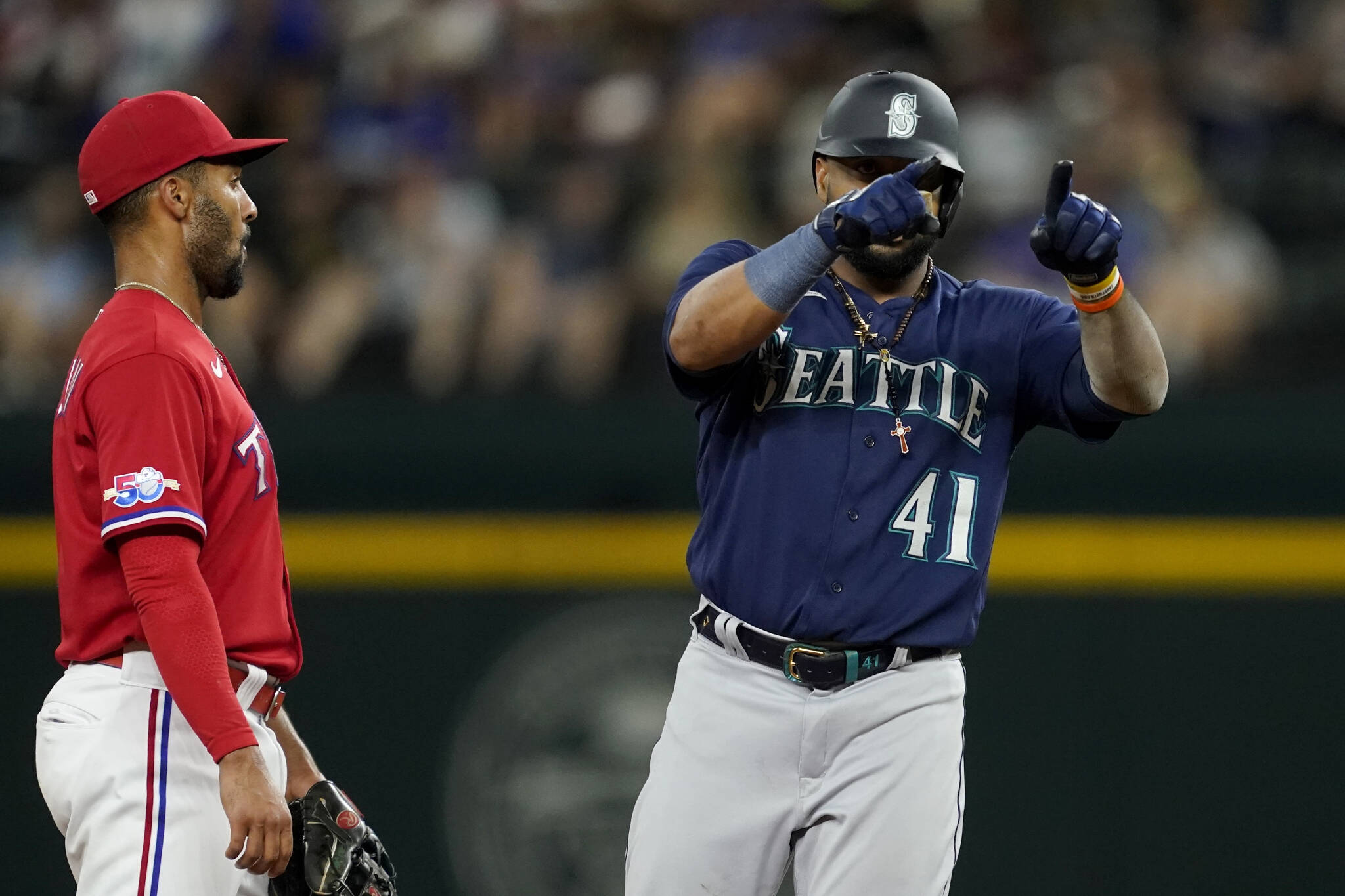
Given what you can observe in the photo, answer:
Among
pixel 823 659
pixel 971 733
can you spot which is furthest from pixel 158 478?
pixel 971 733

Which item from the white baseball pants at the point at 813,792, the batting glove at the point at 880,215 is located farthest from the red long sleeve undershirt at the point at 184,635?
the batting glove at the point at 880,215

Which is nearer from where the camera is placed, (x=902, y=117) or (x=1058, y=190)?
(x=1058, y=190)

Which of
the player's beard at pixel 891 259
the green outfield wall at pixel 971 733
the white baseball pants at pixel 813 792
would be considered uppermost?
the player's beard at pixel 891 259

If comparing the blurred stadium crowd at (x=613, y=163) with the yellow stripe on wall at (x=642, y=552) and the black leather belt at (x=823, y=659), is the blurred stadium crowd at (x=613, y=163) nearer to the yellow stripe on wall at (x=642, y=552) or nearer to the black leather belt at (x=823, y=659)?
the yellow stripe on wall at (x=642, y=552)

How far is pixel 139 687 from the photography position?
2.90 m

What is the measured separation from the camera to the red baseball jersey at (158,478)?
111 inches

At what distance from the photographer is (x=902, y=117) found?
3.21m

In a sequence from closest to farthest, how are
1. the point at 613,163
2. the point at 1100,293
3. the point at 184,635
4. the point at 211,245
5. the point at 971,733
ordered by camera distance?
1. the point at 184,635
2. the point at 1100,293
3. the point at 211,245
4. the point at 971,733
5. the point at 613,163

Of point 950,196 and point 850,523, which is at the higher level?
point 950,196

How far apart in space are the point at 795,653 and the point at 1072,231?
926 millimetres

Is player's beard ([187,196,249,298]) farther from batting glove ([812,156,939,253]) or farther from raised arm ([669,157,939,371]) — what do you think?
batting glove ([812,156,939,253])

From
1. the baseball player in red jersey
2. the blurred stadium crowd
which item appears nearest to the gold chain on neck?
the baseball player in red jersey

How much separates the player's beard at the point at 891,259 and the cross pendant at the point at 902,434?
0.30 metres

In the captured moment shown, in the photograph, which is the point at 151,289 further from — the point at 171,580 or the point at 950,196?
the point at 950,196
